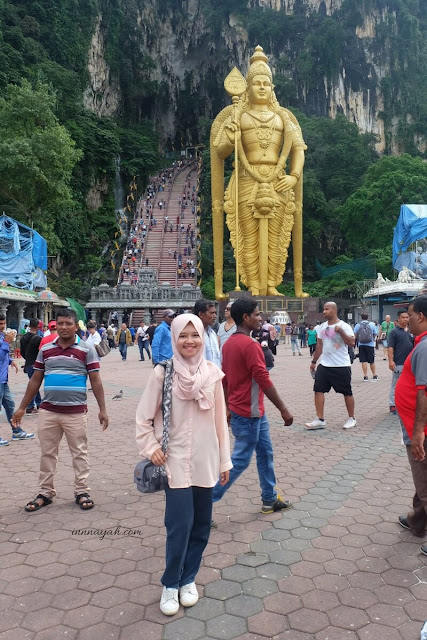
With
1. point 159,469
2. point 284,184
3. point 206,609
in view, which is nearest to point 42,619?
point 206,609

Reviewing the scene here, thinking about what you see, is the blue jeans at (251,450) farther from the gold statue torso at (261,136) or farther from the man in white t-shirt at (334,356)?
the gold statue torso at (261,136)

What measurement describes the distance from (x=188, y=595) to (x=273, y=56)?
50.2 metres

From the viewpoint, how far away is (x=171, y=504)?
1984 millimetres

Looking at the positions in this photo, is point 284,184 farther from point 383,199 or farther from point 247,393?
point 247,393

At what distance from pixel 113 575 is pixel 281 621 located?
88cm

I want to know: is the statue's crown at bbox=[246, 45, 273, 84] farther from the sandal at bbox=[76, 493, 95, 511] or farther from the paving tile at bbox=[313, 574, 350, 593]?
the paving tile at bbox=[313, 574, 350, 593]

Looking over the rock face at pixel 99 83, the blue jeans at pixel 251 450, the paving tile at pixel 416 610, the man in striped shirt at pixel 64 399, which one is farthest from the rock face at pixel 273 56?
the paving tile at pixel 416 610

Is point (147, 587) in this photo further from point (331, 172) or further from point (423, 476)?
point (331, 172)

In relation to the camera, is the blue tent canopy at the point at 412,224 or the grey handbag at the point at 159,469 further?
the blue tent canopy at the point at 412,224

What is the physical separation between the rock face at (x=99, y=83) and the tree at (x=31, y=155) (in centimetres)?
1823

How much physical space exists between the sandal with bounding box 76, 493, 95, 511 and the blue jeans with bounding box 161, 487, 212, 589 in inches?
50.7

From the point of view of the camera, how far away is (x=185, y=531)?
1.97m

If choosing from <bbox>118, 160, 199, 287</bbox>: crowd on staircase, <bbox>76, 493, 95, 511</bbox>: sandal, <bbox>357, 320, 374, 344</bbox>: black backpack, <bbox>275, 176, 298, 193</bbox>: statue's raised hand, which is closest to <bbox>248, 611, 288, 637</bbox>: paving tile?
<bbox>76, 493, 95, 511</bbox>: sandal

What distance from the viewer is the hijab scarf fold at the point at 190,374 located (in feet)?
6.56
